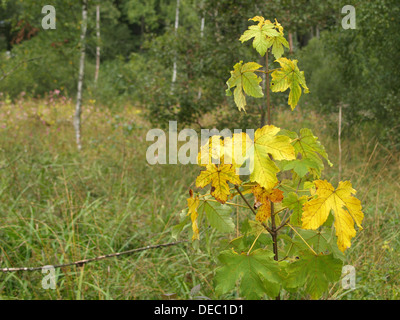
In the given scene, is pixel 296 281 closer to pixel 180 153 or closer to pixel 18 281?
pixel 18 281

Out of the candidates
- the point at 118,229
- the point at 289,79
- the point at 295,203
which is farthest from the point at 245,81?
the point at 118,229

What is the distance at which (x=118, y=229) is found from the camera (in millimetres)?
2678

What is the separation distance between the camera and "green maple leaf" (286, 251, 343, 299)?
896 mm

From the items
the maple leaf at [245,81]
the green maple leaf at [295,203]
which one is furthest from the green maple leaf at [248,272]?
the maple leaf at [245,81]

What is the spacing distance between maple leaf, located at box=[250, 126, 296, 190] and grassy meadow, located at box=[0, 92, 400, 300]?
252 mm

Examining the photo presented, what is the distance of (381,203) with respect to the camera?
331 centimetres

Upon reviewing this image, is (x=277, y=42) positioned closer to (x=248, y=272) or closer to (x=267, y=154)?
(x=267, y=154)

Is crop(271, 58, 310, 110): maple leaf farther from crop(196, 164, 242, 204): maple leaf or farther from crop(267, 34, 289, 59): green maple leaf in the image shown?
crop(196, 164, 242, 204): maple leaf

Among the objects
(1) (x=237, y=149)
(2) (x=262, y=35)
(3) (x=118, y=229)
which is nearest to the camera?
(1) (x=237, y=149)

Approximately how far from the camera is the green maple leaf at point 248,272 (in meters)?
0.86

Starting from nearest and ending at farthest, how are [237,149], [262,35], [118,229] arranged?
[237,149] → [262,35] → [118,229]

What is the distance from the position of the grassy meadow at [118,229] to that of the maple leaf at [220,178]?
169 millimetres

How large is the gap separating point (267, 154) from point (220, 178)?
12cm

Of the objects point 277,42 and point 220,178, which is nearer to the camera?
point 220,178
